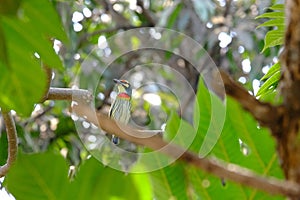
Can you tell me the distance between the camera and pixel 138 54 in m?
2.80

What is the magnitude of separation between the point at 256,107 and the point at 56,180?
177 mm

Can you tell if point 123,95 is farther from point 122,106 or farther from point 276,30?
point 276,30

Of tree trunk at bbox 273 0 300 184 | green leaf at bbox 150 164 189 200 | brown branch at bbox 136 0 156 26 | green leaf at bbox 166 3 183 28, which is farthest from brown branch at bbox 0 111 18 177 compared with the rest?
brown branch at bbox 136 0 156 26

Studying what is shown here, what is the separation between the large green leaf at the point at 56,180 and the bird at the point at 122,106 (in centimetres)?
35

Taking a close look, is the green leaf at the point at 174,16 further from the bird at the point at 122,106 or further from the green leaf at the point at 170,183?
the green leaf at the point at 170,183

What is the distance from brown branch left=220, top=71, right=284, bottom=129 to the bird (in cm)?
48

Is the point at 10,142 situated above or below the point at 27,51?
below

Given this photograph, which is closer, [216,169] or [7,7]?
[216,169]

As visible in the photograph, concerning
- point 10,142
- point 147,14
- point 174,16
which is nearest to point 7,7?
point 10,142

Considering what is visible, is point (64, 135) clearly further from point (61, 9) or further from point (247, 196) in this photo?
point (247, 196)

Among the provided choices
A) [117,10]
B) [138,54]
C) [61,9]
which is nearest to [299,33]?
[61,9]

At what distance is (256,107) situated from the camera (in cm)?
26

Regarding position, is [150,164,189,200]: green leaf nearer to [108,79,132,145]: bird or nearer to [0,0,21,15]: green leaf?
[0,0,21,15]: green leaf

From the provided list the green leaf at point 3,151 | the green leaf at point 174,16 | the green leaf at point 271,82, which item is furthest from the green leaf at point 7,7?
the green leaf at point 174,16
